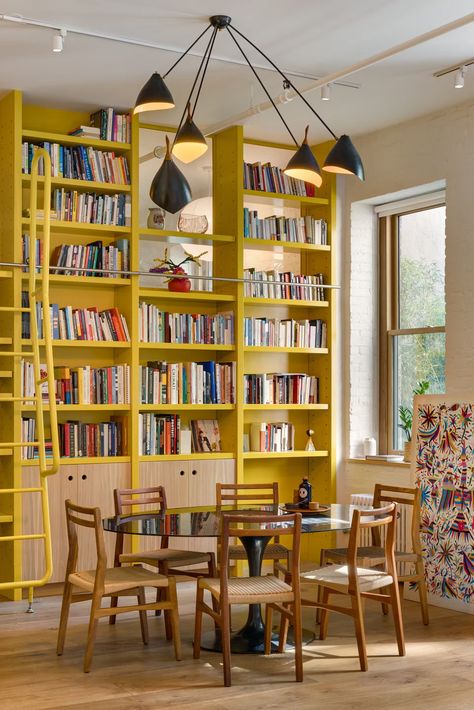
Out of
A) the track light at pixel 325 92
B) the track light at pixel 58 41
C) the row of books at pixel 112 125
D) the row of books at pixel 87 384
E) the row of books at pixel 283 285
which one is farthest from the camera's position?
the row of books at pixel 283 285

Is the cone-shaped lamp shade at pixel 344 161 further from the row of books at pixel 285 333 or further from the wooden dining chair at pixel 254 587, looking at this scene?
the row of books at pixel 285 333

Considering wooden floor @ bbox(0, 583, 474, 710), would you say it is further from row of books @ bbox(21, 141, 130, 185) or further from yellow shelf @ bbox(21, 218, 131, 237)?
row of books @ bbox(21, 141, 130, 185)

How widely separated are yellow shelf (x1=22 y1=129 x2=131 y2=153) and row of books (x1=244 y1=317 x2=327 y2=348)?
5.58 ft

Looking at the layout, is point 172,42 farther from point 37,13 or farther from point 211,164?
point 211,164

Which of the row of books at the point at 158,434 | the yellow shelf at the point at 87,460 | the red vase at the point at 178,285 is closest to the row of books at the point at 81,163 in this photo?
the red vase at the point at 178,285

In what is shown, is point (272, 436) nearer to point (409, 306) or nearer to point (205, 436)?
point (205, 436)

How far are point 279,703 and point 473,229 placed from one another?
3778 mm

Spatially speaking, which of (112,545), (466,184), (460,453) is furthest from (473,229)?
(112,545)

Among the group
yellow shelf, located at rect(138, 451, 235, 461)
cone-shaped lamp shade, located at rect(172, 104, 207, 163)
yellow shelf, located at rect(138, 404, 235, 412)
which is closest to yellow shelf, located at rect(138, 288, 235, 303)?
yellow shelf, located at rect(138, 404, 235, 412)

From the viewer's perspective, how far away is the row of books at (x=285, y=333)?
7.76 meters

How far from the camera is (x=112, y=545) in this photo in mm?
7086

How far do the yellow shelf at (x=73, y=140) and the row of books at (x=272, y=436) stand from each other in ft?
8.11

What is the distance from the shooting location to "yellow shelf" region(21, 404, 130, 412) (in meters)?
6.77

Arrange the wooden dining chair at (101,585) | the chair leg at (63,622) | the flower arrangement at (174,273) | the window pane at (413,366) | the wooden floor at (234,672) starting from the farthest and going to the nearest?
the window pane at (413,366) → the flower arrangement at (174,273) → the chair leg at (63,622) → the wooden dining chair at (101,585) → the wooden floor at (234,672)
